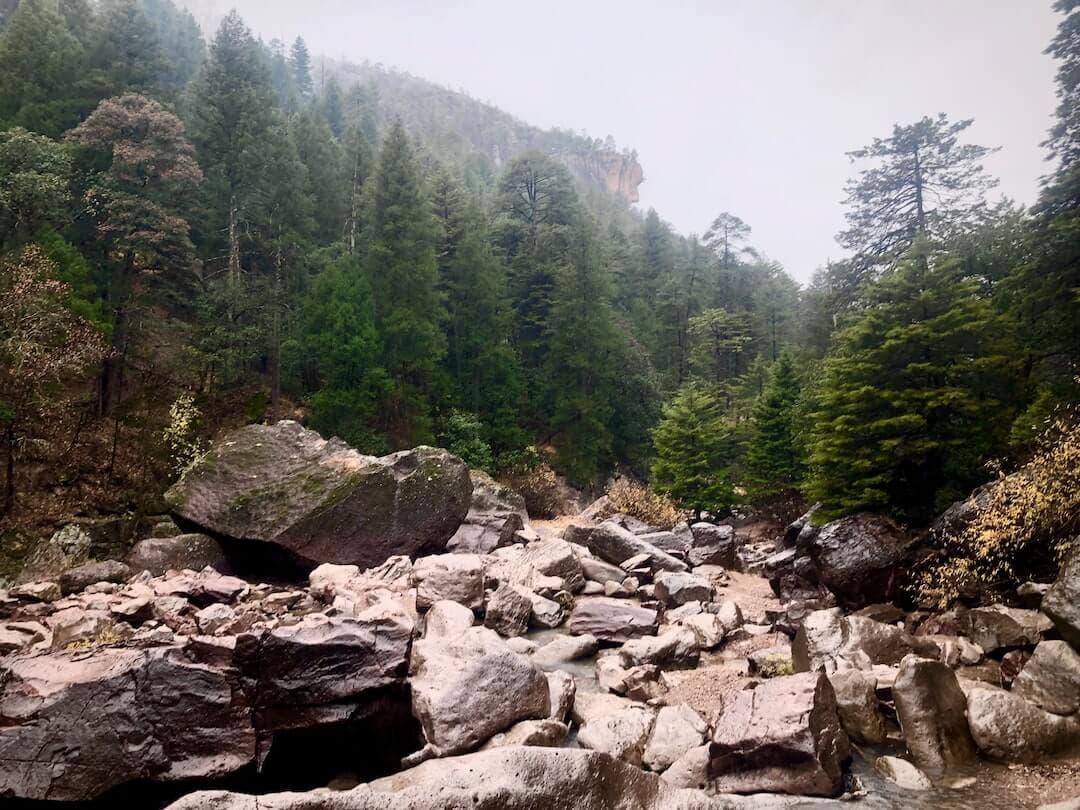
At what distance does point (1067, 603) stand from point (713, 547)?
12.0 m

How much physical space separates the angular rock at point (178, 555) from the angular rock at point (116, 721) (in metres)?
6.35

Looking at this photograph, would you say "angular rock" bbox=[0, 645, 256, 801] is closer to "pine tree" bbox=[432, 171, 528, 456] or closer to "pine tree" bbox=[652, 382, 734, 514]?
"pine tree" bbox=[652, 382, 734, 514]

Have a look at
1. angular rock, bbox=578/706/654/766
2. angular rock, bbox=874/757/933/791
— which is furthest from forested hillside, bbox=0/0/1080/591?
angular rock, bbox=578/706/654/766

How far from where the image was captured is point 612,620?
11070mm

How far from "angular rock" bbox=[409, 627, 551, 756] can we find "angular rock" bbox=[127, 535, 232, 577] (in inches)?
294

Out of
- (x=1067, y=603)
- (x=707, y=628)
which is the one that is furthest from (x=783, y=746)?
(x=707, y=628)

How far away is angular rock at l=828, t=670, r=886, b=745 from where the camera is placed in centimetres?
631

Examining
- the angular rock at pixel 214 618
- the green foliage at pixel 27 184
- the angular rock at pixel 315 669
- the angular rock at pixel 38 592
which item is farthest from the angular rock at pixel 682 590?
the green foliage at pixel 27 184

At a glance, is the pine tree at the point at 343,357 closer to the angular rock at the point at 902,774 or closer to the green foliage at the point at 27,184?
the green foliage at the point at 27,184

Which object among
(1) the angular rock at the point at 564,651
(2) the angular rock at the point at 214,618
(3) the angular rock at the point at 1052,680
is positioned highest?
(3) the angular rock at the point at 1052,680

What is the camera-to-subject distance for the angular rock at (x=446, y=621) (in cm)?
795

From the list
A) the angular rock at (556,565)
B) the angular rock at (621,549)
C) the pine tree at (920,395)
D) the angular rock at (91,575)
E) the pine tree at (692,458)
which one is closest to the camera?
the angular rock at (91,575)

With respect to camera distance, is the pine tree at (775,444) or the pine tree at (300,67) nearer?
the pine tree at (775,444)

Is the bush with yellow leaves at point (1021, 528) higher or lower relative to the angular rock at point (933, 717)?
higher
